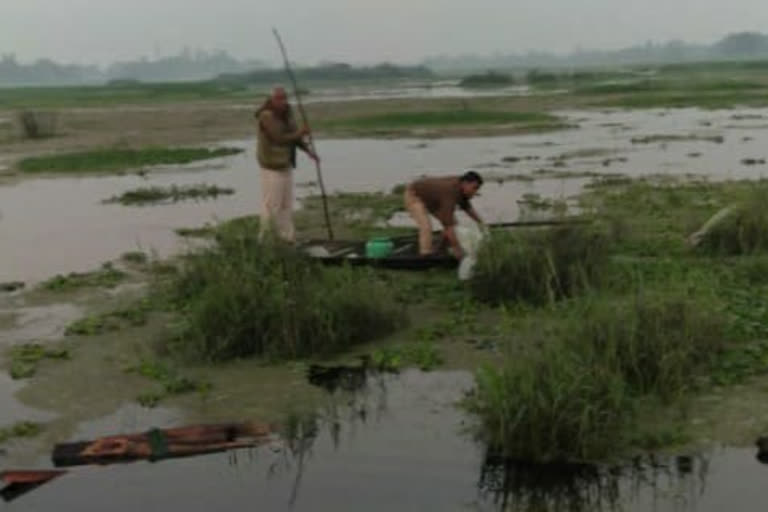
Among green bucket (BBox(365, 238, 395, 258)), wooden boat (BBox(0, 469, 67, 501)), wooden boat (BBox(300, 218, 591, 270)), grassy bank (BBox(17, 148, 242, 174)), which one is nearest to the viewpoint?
wooden boat (BBox(0, 469, 67, 501))

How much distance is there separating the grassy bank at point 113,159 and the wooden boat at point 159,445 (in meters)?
20.7

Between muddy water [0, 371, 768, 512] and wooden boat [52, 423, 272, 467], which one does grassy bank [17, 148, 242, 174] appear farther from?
muddy water [0, 371, 768, 512]

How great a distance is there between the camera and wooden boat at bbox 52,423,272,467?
691 cm

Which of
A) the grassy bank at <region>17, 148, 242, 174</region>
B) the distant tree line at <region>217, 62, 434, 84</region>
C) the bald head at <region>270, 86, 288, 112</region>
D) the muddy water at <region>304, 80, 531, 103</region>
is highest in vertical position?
the distant tree line at <region>217, 62, 434, 84</region>

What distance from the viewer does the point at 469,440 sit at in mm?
6973

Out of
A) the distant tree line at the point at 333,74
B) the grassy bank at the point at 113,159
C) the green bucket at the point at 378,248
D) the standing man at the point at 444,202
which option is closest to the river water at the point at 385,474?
the standing man at the point at 444,202

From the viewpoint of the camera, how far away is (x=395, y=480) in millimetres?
6469

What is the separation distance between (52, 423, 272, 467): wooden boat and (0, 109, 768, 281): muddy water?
7.14 metres

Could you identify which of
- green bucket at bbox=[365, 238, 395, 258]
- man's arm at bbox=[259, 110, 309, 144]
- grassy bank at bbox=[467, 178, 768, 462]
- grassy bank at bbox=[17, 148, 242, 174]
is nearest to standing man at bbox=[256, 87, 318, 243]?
man's arm at bbox=[259, 110, 309, 144]

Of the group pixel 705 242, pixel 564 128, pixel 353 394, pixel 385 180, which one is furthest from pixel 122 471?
pixel 564 128

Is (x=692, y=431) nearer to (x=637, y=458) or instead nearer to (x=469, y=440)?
(x=637, y=458)

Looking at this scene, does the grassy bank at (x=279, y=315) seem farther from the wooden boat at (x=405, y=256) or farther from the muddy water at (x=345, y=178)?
the muddy water at (x=345, y=178)

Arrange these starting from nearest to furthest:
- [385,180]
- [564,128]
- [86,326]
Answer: [86,326] → [385,180] → [564,128]

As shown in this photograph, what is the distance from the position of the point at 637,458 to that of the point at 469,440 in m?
1.13
